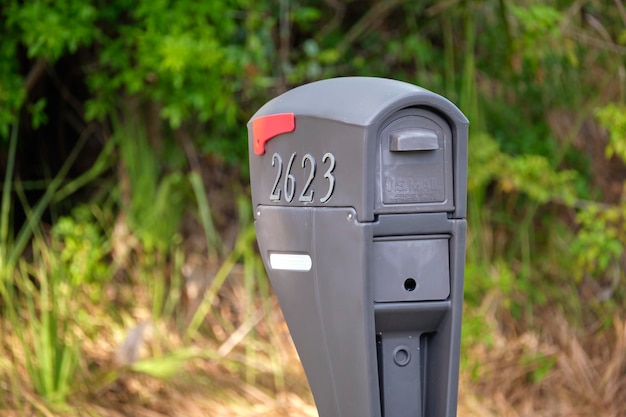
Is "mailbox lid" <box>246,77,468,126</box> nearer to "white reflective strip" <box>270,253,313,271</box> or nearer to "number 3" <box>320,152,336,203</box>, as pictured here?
"number 3" <box>320,152,336,203</box>

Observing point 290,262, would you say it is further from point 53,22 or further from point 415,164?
point 53,22

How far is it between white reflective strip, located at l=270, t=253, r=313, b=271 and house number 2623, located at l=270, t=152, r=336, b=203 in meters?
0.16

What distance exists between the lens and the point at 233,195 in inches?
223

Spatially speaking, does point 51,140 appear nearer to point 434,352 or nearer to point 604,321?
point 604,321

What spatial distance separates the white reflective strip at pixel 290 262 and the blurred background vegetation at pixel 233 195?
1.58m

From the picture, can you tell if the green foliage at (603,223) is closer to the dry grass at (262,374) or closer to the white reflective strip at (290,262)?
the dry grass at (262,374)

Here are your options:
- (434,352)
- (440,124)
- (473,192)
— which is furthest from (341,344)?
(473,192)

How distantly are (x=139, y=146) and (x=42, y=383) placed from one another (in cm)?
186

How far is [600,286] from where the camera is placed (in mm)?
5469

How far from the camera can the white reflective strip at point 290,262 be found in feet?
7.87

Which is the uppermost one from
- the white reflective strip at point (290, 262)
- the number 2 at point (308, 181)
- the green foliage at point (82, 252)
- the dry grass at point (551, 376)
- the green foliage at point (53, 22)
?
→ the green foliage at point (53, 22)

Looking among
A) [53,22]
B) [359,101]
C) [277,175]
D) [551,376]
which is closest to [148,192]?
[53,22]

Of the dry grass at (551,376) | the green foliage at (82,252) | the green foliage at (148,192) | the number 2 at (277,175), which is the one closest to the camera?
the number 2 at (277,175)

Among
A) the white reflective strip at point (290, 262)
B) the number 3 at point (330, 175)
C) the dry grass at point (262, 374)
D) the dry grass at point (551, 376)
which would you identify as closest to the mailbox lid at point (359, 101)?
the number 3 at point (330, 175)
